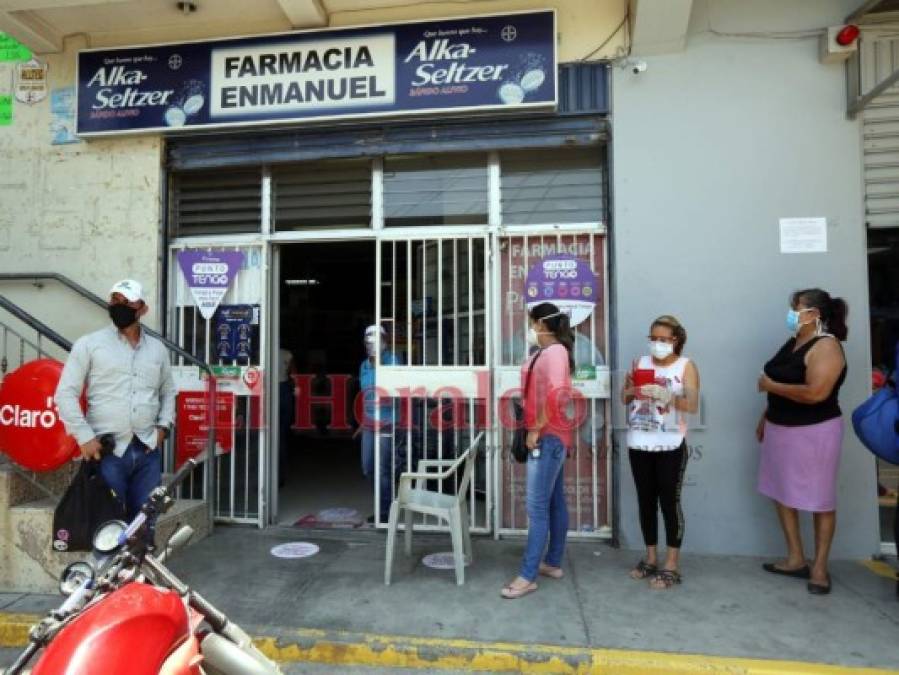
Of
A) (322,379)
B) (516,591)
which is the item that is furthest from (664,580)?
(322,379)

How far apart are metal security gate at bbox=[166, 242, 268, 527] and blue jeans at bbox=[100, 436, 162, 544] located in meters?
1.57

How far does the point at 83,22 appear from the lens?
16.9ft

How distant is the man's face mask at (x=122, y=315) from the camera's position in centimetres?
333

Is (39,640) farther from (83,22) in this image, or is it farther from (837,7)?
(837,7)

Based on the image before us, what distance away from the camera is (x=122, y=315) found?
11.0 feet

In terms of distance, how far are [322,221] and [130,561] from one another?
12.5 ft

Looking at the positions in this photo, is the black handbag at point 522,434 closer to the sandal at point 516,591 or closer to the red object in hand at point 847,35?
the sandal at point 516,591

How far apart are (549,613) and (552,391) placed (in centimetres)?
129

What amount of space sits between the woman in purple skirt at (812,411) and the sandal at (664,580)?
2.75 feet

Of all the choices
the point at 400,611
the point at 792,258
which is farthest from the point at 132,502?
the point at 792,258

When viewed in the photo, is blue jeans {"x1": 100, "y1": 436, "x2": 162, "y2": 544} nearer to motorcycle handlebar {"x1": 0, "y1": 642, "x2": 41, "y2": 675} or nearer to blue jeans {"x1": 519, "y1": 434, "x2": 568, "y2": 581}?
motorcycle handlebar {"x1": 0, "y1": 642, "x2": 41, "y2": 675}

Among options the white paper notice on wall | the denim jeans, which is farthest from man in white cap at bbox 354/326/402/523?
the white paper notice on wall

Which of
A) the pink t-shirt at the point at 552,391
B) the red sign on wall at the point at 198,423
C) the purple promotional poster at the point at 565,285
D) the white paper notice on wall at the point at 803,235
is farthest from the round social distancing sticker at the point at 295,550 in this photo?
the white paper notice on wall at the point at 803,235

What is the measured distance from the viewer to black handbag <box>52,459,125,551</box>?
3.22 m
